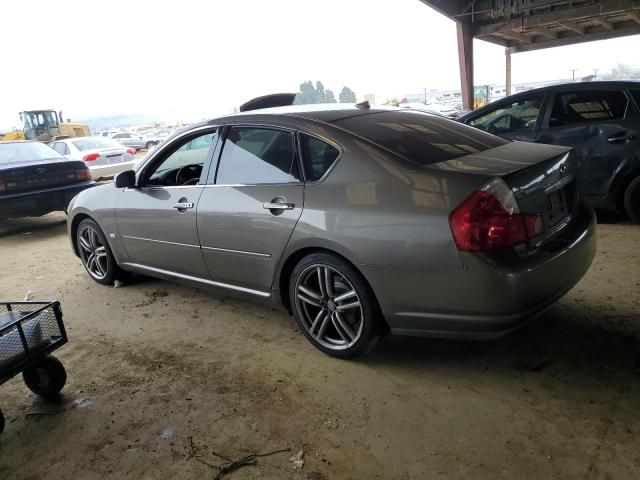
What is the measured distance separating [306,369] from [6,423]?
163 cm

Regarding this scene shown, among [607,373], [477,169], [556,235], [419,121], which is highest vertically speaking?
[419,121]

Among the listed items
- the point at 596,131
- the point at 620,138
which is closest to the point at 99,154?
the point at 596,131

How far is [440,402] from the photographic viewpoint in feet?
8.30

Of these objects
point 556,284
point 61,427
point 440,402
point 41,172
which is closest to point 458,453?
point 440,402

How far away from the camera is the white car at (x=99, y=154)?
12.7 meters

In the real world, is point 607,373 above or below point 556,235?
below

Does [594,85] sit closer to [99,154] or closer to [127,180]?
[127,180]

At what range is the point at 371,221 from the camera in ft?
8.50

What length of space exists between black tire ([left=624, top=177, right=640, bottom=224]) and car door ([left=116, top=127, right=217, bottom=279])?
4.05m

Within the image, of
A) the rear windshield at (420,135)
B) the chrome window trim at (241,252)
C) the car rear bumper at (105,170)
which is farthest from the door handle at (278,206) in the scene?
the car rear bumper at (105,170)

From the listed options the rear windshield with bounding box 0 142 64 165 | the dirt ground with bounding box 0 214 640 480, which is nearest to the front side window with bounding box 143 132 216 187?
the dirt ground with bounding box 0 214 640 480

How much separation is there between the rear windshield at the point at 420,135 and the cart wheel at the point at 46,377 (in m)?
2.12

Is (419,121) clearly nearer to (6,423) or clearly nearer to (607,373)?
(607,373)

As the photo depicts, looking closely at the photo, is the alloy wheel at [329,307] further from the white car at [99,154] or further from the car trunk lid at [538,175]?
the white car at [99,154]
